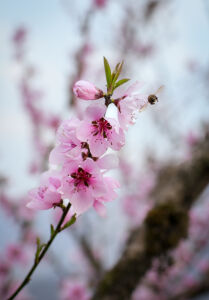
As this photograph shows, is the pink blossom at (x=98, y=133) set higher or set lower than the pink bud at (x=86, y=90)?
lower

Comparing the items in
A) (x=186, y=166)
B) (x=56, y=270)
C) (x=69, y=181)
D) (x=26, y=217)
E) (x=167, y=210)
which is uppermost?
(x=26, y=217)

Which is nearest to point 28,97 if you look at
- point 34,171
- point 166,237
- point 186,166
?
point 34,171

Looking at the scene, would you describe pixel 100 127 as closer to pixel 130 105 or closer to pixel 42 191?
pixel 130 105

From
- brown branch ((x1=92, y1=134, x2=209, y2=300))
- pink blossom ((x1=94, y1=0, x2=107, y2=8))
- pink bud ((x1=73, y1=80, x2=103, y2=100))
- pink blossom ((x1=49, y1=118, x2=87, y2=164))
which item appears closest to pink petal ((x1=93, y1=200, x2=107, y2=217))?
pink blossom ((x1=49, y1=118, x2=87, y2=164))

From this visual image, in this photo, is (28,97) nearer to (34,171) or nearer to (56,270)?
(34,171)

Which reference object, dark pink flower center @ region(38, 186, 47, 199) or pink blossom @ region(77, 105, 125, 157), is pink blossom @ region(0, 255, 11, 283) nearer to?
dark pink flower center @ region(38, 186, 47, 199)

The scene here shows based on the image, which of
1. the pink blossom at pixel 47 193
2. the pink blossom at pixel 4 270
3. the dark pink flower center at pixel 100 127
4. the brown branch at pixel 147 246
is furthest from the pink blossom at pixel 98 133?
the pink blossom at pixel 4 270

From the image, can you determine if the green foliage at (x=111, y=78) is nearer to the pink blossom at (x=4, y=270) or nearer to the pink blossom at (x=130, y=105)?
the pink blossom at (x=130, y=105)

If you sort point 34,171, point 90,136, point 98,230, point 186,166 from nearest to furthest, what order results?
point 90,136 → point 186,166 → point 34,171 → point 98,230
